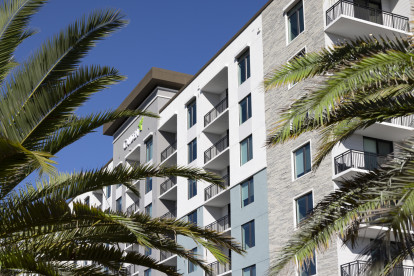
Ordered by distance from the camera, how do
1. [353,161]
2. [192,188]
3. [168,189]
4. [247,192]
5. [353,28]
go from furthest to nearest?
[168,189] → [192,188] → [247,192] → [353,28] → [353,161]

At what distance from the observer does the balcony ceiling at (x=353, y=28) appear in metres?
37.4

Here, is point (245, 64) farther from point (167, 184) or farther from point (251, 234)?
point (167, 184)

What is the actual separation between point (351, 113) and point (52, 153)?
19.9 feet

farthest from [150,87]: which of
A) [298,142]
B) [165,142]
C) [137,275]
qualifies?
[298,142]

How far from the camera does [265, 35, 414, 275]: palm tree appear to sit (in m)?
13.1

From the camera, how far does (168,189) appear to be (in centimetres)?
5781

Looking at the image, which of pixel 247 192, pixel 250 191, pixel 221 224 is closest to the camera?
pixel 250 191

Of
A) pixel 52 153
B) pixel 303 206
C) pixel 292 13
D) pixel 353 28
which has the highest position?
pixel 292 13

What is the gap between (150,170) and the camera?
16266 mm

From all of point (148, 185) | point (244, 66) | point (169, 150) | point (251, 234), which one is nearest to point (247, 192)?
point (251, 234)

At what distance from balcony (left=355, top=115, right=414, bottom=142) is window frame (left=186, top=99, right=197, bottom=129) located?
64.8ft

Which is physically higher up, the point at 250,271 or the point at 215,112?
the point at 215,112

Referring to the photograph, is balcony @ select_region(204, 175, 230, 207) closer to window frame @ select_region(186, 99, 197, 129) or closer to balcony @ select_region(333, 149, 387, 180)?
window frame @ select_region(186, 99, 197, 129)

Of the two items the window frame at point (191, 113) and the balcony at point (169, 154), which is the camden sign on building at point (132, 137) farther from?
the window frame at point (191, 113)
